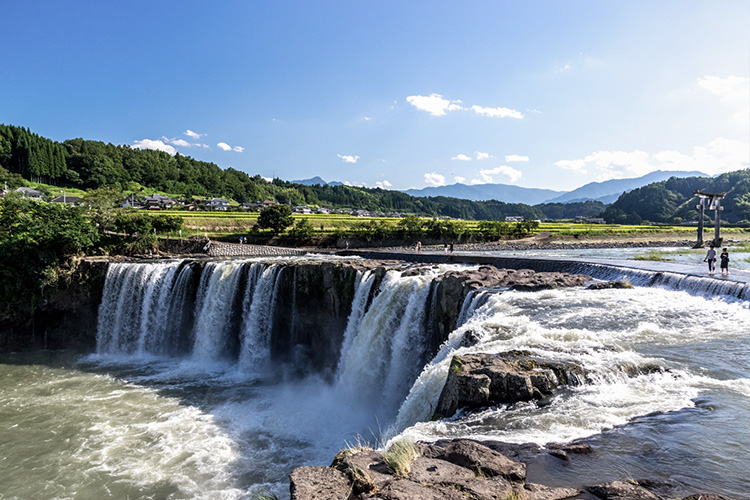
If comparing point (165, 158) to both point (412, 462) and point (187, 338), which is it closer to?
point (187, 338)

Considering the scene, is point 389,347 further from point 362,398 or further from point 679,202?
Result: point 679,202

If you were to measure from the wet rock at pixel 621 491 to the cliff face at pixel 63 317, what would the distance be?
31.9 meters

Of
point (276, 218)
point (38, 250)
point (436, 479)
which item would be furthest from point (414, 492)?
point (276, 218)

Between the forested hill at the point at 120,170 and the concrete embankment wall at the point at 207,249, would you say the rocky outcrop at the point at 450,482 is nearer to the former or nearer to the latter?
the concrete embankment wall at the point at 207,249

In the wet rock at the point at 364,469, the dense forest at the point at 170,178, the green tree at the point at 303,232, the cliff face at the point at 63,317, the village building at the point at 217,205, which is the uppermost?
the dense forest at the point at 170,178

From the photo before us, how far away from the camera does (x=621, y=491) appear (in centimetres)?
478

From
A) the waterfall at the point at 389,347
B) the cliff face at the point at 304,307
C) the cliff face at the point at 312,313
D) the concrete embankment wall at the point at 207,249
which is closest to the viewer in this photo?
the waterfall at the point at 389,347

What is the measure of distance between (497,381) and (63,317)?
3199 cm

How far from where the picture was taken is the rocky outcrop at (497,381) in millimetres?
7773

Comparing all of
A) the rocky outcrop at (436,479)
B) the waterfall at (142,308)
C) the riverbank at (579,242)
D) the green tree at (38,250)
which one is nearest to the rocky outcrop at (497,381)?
the rocky outcrop at (436,479)

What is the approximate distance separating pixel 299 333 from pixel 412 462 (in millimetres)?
18529

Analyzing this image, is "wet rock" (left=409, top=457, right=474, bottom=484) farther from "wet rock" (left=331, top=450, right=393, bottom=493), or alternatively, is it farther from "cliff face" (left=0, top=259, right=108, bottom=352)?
"cliff face" (left=0, top=259, right=108, bottom=352)

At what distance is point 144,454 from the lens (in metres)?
13.8

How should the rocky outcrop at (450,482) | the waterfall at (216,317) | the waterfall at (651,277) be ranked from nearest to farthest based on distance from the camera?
the rocky outcrop at (450,482) → the waterfall at (651,277) → the waterfall at (216,317)
